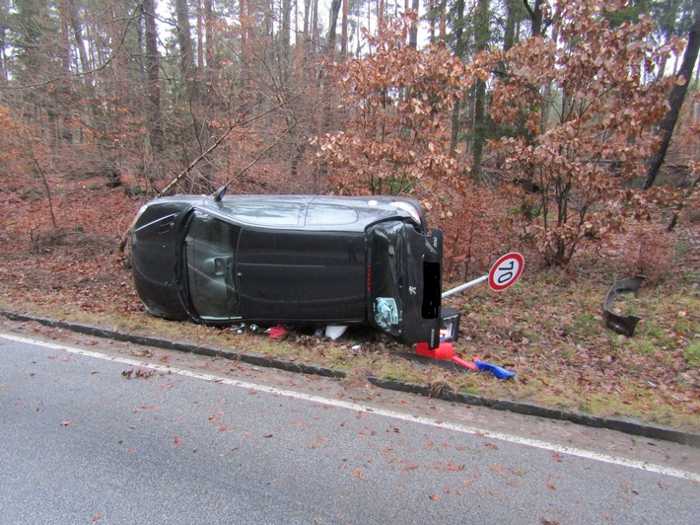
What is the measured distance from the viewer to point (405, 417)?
4109mm

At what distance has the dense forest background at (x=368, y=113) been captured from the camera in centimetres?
824

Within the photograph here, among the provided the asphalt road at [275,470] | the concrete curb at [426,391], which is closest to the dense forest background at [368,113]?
the concrete curb at [426,391]

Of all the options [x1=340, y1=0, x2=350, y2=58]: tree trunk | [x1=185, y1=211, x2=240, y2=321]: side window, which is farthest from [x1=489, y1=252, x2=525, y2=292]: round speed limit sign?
[x1=340, y1=0, x2=350, y2=58]: tree trunk

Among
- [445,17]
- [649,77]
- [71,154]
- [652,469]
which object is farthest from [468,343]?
[445,17]

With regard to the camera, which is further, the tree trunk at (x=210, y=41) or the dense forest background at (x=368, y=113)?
the tree trunk at (x=210, y=41)

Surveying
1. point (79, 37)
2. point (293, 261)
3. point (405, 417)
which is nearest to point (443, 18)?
point (79, 37)

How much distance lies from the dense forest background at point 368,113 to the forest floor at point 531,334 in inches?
52.4

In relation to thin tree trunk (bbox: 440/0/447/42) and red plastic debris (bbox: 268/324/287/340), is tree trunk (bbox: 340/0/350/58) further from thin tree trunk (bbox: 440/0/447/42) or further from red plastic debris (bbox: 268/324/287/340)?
red plastic debris (bbox: 268/324/287/340)

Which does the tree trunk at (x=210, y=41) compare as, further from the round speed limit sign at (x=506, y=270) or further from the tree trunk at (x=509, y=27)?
the tree trunk at (x=509, y=27)

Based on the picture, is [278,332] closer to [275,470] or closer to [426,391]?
[426,391]

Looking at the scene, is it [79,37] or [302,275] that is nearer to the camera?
[302,275]

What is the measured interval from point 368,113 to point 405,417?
21.1 ft

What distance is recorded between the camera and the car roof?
17.8ft

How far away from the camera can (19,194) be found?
47.0 feet
